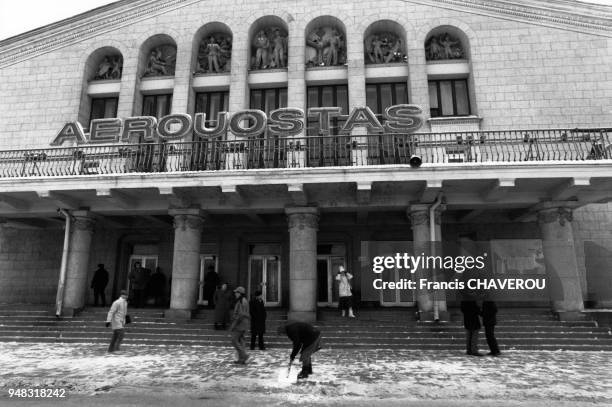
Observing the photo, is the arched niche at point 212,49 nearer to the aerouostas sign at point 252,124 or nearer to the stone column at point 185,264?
the aerouostas sign at point 252,124

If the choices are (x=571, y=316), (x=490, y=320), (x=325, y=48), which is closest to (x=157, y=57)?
(x=325, y=48)

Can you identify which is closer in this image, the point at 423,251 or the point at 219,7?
the point at 423,251

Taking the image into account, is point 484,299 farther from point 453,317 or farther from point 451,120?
point 451,120

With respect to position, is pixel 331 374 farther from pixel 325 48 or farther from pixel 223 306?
pixel 325 48

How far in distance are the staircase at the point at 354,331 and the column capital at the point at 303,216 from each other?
310cm

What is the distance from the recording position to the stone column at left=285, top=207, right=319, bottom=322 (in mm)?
13781

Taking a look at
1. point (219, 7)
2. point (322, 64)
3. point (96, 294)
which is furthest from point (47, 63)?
point (322, 64)

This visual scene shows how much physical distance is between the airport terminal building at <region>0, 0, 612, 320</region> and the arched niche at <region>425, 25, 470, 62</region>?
0.27ft

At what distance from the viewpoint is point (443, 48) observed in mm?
18281

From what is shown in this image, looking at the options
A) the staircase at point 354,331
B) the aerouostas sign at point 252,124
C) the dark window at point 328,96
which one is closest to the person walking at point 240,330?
the staircase at point 354,331

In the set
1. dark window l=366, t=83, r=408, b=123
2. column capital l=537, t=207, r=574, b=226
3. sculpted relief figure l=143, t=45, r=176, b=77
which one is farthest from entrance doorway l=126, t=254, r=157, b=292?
column capital l=537, t=207, r=574, b=226

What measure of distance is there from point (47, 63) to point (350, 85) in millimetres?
14085

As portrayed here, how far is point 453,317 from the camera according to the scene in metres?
13.7

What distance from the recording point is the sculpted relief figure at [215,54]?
19.0 m
